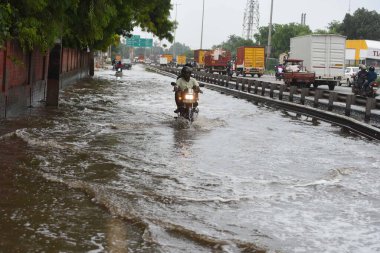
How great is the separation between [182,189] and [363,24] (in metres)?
96.3

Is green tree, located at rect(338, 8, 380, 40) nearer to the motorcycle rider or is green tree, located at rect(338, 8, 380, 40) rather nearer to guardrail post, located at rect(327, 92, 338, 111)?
guardrail post, located at rect(327, 92, 338, 111)

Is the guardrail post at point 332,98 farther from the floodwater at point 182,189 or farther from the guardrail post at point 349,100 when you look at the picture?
the floodwater at point 182,189

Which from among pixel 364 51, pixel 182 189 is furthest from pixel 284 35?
pixel 182 189

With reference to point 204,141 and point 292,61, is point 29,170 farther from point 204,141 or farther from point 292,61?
point 292,61

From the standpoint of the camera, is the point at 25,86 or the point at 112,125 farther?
the point at 25,86

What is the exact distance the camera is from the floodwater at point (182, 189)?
18.1 ft

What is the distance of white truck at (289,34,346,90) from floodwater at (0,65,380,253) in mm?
22308

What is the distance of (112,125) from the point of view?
14703 millimetres

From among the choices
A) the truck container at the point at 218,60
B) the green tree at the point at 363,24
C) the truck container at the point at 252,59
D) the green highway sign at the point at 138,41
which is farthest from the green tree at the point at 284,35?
the truck container at the point at 252,59

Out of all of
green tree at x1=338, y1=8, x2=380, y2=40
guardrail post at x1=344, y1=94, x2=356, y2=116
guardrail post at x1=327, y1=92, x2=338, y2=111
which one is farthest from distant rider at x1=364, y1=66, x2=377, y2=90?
green tree at x1=338, y1=8, x2=380, y2=40

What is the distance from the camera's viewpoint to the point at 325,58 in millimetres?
36469

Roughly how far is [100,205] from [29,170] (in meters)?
2.24

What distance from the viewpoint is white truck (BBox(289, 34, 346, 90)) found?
3634 cm

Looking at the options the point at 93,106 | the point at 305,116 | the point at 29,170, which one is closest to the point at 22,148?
the point at 29,170
